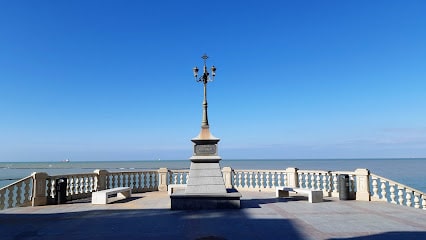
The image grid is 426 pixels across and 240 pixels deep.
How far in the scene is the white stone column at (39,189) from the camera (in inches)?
454

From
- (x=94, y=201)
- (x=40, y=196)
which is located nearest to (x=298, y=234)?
(x=94, y=201)

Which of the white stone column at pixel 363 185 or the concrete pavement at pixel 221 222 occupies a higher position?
the white stone column at pixel 363 185

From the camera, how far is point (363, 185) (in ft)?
40.7

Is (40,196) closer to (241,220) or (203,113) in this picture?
(203,113)

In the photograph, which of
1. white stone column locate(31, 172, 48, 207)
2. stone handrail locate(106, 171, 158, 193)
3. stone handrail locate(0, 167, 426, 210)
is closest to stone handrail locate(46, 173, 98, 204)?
stone handrail locate(0, 167, 426, 210)

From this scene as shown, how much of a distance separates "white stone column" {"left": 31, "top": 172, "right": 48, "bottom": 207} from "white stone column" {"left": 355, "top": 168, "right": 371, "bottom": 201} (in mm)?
12677

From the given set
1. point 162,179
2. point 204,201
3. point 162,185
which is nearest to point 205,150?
point 204,201

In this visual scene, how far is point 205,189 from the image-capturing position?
1069 cm

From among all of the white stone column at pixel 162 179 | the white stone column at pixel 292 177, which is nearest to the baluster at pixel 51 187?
the white stone column at pixel 162 179

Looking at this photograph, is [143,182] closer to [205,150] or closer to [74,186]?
[74,186]

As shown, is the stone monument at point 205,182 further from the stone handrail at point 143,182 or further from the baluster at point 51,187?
the stone handrail at point 143,182

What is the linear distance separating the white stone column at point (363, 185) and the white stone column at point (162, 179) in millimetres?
9604

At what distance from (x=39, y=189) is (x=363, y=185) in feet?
42.6

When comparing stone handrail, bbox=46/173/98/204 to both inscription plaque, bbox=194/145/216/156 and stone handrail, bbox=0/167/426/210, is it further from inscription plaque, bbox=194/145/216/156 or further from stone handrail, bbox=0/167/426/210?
inscription plaque, bbox=194/145/216/156
